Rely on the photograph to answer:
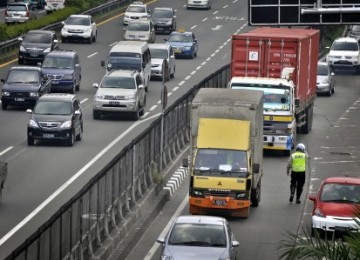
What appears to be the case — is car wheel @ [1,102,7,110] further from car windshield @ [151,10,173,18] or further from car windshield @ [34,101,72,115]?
car windshield @ [151,10,173,18]

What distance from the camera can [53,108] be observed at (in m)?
45.2

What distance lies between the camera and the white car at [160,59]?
210 feet

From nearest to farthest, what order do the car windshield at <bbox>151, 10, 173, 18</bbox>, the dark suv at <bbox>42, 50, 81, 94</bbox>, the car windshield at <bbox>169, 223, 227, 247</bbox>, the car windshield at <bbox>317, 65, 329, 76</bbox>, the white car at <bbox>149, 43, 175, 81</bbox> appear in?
the car windshield at <bbox>169, 223, 227, 247</bbox> → the dark suv at <bbox>42, 50, 81, 94</bbox> → the car windshield at <bbox>317, 65, 329, 76</bbox> → the white car at <bbox>149, 43, 175, 81</bbox> → the car windshield at <bbox>151, 10, 173, 18</bbox>

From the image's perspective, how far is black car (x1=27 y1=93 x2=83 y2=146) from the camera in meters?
44.1

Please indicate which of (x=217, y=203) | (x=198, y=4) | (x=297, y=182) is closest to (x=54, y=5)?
(x=198, y=4)

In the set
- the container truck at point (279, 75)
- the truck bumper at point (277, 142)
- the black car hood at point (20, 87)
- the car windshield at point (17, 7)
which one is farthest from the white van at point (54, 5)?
the truck bumper at point (277, 142)

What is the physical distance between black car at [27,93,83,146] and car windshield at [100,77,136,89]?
547 centimetres

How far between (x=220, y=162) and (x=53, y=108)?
1310 cm

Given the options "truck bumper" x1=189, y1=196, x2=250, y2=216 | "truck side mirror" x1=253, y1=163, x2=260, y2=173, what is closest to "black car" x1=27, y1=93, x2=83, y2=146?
"truck bumper" x1=189, y1=196, x2=250, y2=216

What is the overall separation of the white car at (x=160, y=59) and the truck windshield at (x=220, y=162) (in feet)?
99.4

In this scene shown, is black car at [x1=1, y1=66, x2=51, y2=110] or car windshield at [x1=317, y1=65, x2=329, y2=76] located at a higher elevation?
black car at [x1=1, y1=66, x2=51, y2=110]

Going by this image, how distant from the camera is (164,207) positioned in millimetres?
34875

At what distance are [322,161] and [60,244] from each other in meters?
21.0

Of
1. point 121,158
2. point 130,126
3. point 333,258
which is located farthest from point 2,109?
point 333,258
